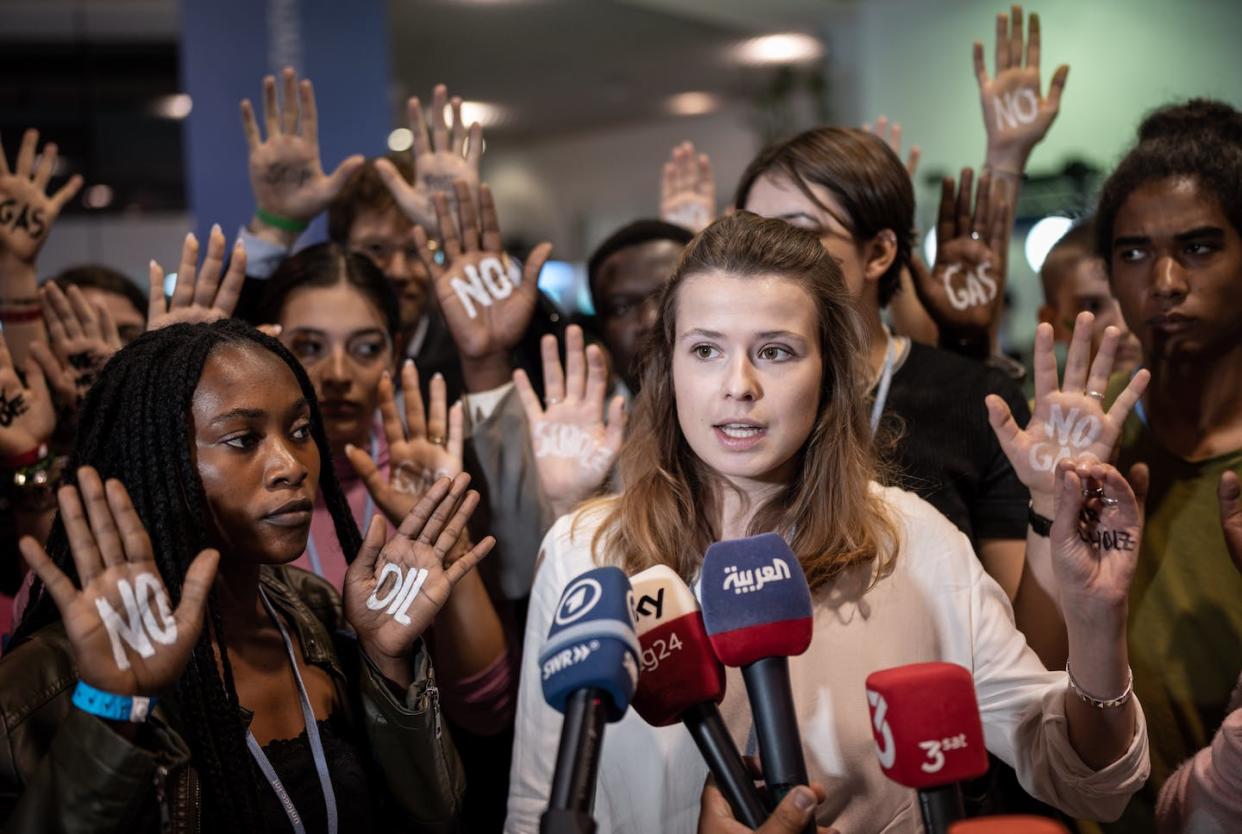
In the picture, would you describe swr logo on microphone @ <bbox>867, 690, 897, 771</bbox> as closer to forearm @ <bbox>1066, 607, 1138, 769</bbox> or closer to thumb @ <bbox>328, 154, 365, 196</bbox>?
forearm @ <bbox>1066, 607, 1138, 769</bbox>

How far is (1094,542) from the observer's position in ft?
5.05

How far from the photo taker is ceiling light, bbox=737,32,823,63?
29.5 feet

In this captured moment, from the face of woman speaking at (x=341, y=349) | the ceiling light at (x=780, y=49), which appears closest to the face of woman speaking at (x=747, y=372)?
the face of woman speaking at (x=341, y=349)

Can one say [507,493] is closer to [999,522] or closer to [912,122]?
[999,522]

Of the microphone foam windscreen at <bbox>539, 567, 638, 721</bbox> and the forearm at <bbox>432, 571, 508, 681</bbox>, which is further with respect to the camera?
the forearm at <bbox>432, 571, 508, 681</bbox>

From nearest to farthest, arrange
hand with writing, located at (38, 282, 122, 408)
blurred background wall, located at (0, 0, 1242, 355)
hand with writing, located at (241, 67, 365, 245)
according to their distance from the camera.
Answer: hand with writing, located at (38, 282, 122, 408) < hand with writing, located at (241, 67, 365, 245) < blurred background wall, located at (0, 0, 1242, 355)

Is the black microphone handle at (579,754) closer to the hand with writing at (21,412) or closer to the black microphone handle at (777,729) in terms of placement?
the black microphone handle at (777,729)

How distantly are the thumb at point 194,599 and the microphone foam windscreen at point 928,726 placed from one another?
0.74 m

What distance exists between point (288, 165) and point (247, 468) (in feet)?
4.89

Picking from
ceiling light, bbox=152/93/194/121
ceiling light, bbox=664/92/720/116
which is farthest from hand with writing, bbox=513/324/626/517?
ceiling light, bbox=664/92/720/116

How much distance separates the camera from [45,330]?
2572mm

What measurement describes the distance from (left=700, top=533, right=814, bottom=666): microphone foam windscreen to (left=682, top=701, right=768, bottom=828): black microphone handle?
2.5 inches

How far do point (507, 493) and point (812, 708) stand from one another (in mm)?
981

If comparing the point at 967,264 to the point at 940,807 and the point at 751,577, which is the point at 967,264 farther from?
the point at 940,807
